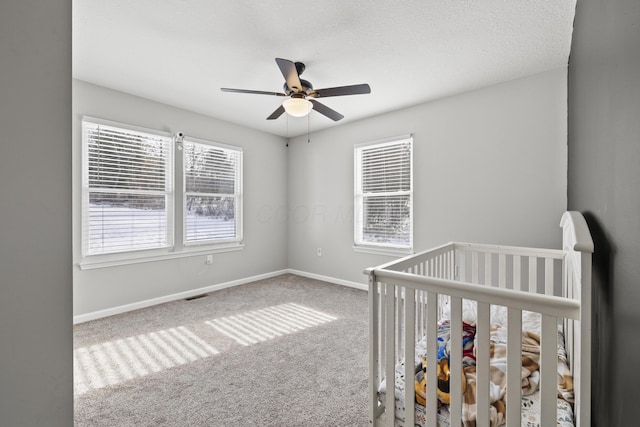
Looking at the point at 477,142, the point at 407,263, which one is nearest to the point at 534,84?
the point at 477,142

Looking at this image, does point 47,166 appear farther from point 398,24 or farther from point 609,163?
point 398,24

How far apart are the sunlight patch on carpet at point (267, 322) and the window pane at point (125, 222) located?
1.30 meters

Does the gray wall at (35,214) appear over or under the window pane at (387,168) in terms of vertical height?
under

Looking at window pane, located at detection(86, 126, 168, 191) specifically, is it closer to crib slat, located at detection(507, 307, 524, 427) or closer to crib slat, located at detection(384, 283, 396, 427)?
crib slat, located at detection(384, 283, 396, 427)

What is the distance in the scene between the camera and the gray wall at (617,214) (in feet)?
2.00

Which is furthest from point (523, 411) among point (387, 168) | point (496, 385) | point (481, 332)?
point (387, 168)

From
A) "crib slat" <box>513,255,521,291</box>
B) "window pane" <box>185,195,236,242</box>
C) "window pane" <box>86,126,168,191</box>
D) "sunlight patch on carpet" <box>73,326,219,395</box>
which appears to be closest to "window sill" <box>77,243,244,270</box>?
"window pane" <box>185,195,236,242</box>

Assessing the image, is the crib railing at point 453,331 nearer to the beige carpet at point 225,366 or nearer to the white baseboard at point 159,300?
the beige carpet at point 225,366

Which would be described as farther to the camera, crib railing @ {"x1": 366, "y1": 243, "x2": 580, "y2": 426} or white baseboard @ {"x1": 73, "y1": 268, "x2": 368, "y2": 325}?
white baseboard @ {"x1": 73, "y1": 268, "x2": 368, "y2": 325}

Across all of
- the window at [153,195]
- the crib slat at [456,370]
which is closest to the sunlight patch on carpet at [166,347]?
the window at [153,195]

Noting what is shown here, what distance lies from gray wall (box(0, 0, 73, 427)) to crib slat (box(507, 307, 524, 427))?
4.25ft

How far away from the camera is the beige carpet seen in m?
1.62

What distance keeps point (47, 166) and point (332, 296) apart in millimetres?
3413

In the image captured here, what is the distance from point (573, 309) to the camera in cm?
91
